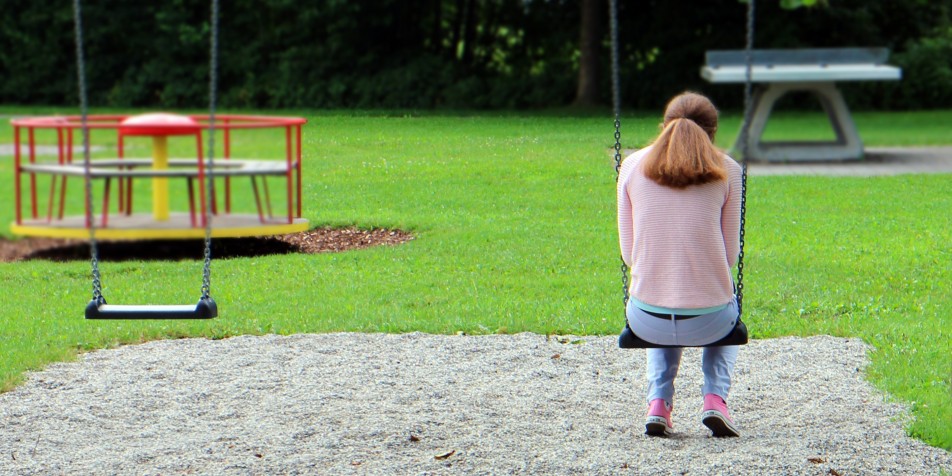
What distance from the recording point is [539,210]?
10.3m

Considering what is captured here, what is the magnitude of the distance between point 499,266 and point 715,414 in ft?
13.4

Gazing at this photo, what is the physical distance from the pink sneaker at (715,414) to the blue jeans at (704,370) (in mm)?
24

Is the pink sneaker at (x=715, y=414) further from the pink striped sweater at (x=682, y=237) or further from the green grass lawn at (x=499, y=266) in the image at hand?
the green grass lawn at (x=499, y=266)

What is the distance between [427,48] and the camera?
13133 mm

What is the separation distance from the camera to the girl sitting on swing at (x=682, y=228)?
4.38m

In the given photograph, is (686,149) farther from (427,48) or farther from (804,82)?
(427,48)

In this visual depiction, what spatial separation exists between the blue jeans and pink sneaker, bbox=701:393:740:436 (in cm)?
2

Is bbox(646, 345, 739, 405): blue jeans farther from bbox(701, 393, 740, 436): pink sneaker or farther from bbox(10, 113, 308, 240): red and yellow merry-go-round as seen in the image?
bbox(10, 113, 308, 240): red and yellow merry-go-round

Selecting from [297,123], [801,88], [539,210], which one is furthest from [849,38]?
[297,123]

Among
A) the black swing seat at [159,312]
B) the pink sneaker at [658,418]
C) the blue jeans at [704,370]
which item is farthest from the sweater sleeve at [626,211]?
the black swing seat at [159,312]

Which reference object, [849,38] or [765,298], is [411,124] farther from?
[849,38]

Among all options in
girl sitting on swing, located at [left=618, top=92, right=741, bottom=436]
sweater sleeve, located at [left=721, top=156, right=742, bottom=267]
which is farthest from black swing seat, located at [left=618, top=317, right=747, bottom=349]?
sweater sleeve, located at [left=721, top=156, right=742, bottom=267]

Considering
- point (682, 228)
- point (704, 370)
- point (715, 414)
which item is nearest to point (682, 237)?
point (682, 228)

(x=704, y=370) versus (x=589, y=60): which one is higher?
(x=589, y=60)
